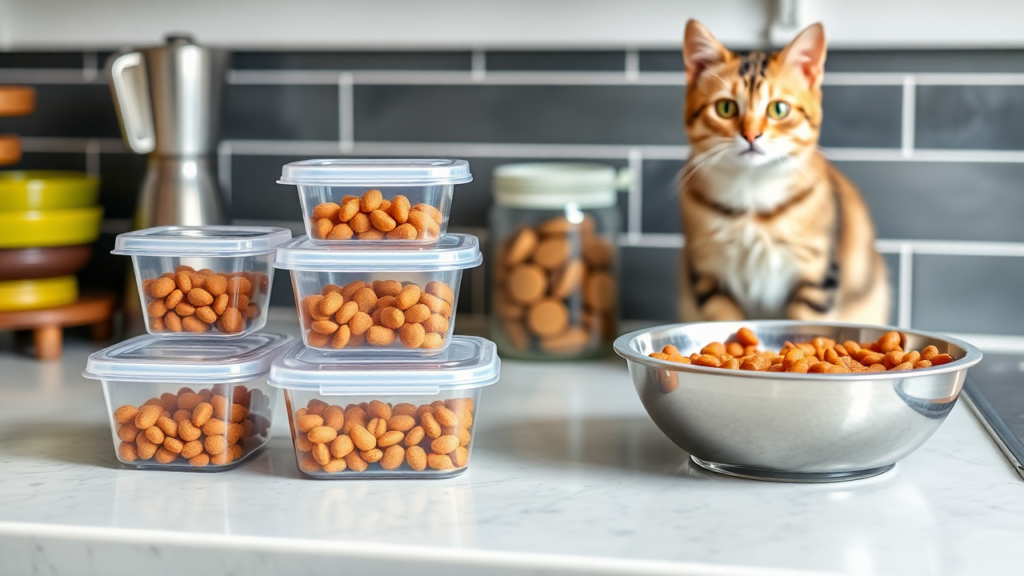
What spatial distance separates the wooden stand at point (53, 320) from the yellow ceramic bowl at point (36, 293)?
13 millimetres

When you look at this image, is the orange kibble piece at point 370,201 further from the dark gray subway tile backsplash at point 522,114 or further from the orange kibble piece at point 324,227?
the dark gray subway tile backsplash at point 522,114

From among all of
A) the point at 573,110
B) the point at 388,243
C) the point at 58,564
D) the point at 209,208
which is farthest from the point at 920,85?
the point at 58,564

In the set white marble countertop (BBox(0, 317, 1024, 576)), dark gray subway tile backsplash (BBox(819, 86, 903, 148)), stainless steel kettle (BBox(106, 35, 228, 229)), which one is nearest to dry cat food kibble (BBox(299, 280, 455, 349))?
white marble countertop (BBox(0, 317, 1024, 576))

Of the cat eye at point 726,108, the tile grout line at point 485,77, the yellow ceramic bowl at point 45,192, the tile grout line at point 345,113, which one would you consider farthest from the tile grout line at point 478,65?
the yellow ceramic bowl at point 45,192

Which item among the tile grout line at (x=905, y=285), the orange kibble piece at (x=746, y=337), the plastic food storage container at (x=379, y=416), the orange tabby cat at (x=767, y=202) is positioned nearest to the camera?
the plastic food storage container at (x=379, y=416)

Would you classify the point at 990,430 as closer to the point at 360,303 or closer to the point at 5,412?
the point at 360,303

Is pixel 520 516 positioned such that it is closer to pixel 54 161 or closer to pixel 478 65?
pixel 478 65

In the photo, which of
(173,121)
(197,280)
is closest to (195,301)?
(197,280)

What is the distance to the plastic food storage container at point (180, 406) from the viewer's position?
875mm

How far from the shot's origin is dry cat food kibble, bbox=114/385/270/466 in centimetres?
87

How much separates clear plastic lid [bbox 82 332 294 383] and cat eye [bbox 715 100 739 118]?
1.78ft

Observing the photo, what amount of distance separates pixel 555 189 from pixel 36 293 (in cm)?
68

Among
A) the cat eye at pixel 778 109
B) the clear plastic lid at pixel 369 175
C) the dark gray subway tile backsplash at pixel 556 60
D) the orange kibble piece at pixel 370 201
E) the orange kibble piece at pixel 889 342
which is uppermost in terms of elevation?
the dark gray subway tile backsplash at pixel 556 60

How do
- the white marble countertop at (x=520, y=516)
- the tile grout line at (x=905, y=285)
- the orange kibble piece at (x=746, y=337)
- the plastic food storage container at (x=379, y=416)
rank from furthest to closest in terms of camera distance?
1. the tile grout line at (x=905, y=285)
2. the orange kibble piece at (x=746, y=337)
3. the plastic food storage container at (x=379, y=416)
4. the white marble countertop at (x=520, y=516)
